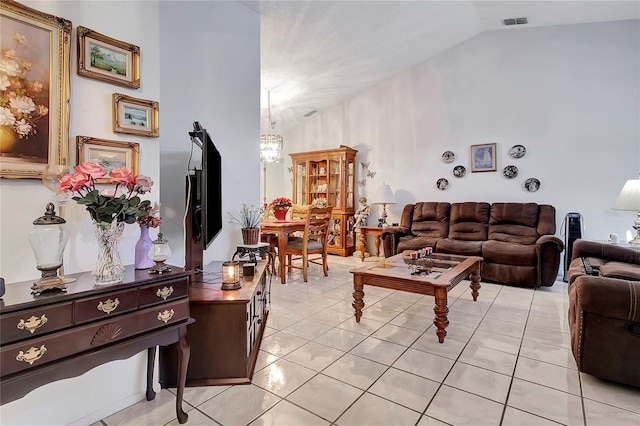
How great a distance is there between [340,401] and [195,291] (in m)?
1.04

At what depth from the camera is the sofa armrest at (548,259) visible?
3711 mm

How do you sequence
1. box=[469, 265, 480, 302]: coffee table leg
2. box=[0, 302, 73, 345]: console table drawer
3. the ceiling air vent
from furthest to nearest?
1. the ceiling air vent
2. box=[469, 265, 480, 302]: coffee table leg
3. box=[0, 302, 73, 345]: console table drawer

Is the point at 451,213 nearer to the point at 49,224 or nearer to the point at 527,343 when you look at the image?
the point at 527,343

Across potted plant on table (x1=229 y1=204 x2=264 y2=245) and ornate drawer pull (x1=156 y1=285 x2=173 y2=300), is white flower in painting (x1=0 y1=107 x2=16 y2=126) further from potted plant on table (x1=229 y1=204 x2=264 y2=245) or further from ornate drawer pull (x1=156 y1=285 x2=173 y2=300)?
potted plant on table (x1=229 y1=204 x2=264 y2=245)

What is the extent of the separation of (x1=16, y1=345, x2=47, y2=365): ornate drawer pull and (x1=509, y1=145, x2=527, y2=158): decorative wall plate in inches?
213

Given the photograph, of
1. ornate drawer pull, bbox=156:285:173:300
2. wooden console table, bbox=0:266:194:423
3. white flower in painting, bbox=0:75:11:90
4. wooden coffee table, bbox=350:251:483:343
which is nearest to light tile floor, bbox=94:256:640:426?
wooden coffee table, bbox=350:251:483:343

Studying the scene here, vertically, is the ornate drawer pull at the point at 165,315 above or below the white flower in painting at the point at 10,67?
below

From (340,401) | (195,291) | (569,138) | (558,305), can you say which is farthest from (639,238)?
(195,291)

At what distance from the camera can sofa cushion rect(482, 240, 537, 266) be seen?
3830 mm

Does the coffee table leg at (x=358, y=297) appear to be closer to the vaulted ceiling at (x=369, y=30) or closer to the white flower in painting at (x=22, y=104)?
the white flower in painting at (x=22, y=104)

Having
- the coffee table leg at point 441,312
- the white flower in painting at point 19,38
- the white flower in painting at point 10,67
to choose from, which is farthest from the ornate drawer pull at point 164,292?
the coffee table leg at point 441,312

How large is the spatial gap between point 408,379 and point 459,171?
402cm

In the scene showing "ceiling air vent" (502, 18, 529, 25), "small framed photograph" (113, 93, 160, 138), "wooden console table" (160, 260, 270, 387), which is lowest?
"wooden console table" (160, 260, 270, 387)

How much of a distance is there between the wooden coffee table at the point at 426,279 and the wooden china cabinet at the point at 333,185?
8.96ft
